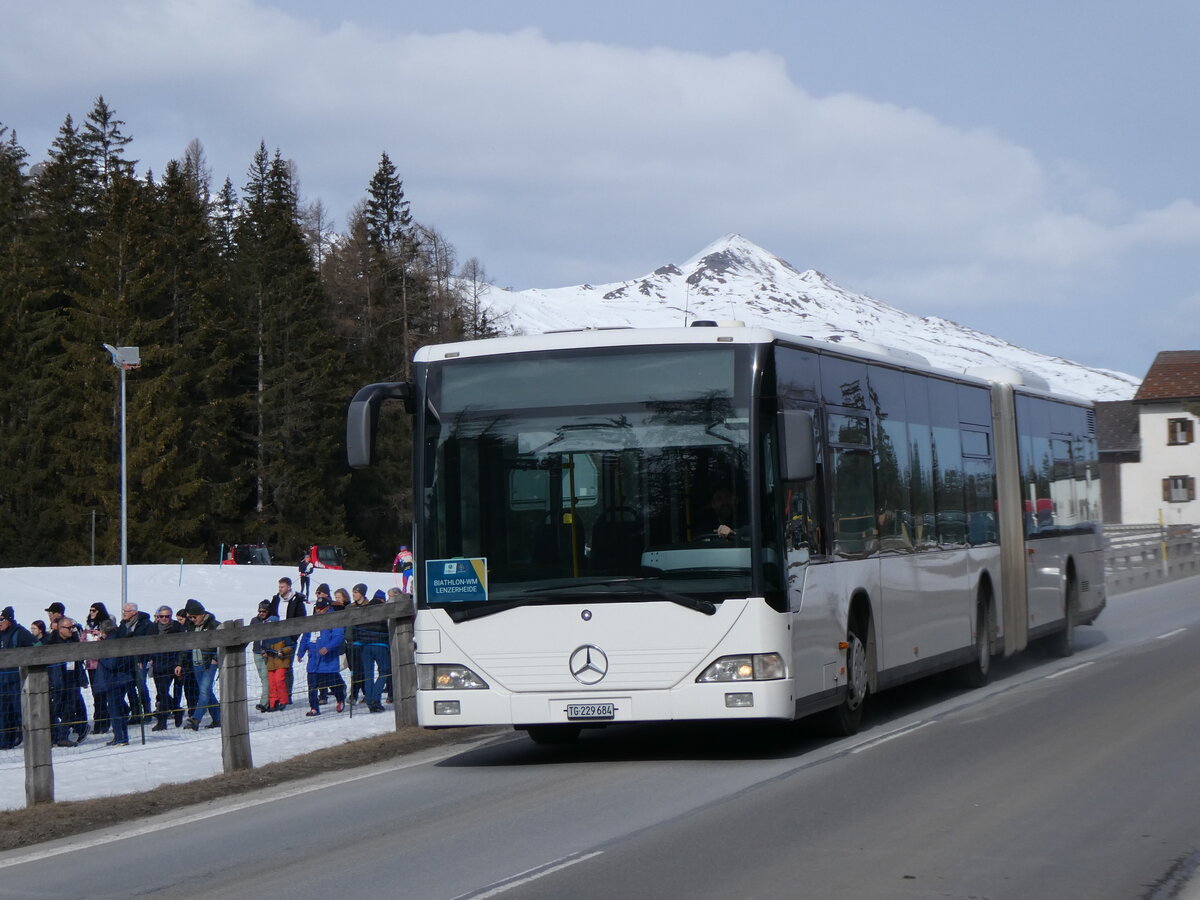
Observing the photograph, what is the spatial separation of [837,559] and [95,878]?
6.31 m

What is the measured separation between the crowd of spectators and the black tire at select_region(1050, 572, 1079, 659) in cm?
839

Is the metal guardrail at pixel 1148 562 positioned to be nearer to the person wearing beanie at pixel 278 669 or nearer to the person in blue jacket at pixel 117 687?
the person wearing beanie at pixel 278 669

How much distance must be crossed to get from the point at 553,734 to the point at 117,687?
558 cm

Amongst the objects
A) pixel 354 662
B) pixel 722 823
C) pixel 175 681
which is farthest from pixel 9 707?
pixel 722 823

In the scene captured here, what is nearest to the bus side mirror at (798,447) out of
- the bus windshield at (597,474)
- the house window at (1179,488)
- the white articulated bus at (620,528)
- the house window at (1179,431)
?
the white articulated bus at (620,528)

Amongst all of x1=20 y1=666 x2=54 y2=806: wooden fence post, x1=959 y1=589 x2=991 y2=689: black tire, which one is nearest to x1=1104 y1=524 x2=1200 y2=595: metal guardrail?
x1=959 y1=589 x2=991 y2=689: black tire

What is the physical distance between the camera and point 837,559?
1288 cm

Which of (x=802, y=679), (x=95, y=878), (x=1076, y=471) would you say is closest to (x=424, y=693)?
(x=802, y=679)

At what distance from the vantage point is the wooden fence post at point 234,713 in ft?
42.4

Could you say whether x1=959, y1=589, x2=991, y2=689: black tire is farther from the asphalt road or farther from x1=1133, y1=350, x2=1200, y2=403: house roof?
x1=1133, y1=350, x2=1200, y2=403: house roof

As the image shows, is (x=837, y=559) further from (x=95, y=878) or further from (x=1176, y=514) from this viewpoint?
(x=1176, y=514)

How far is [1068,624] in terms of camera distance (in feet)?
68.8

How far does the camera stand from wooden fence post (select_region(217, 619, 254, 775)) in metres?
12.9

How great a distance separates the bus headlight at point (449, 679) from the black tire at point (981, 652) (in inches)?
273
